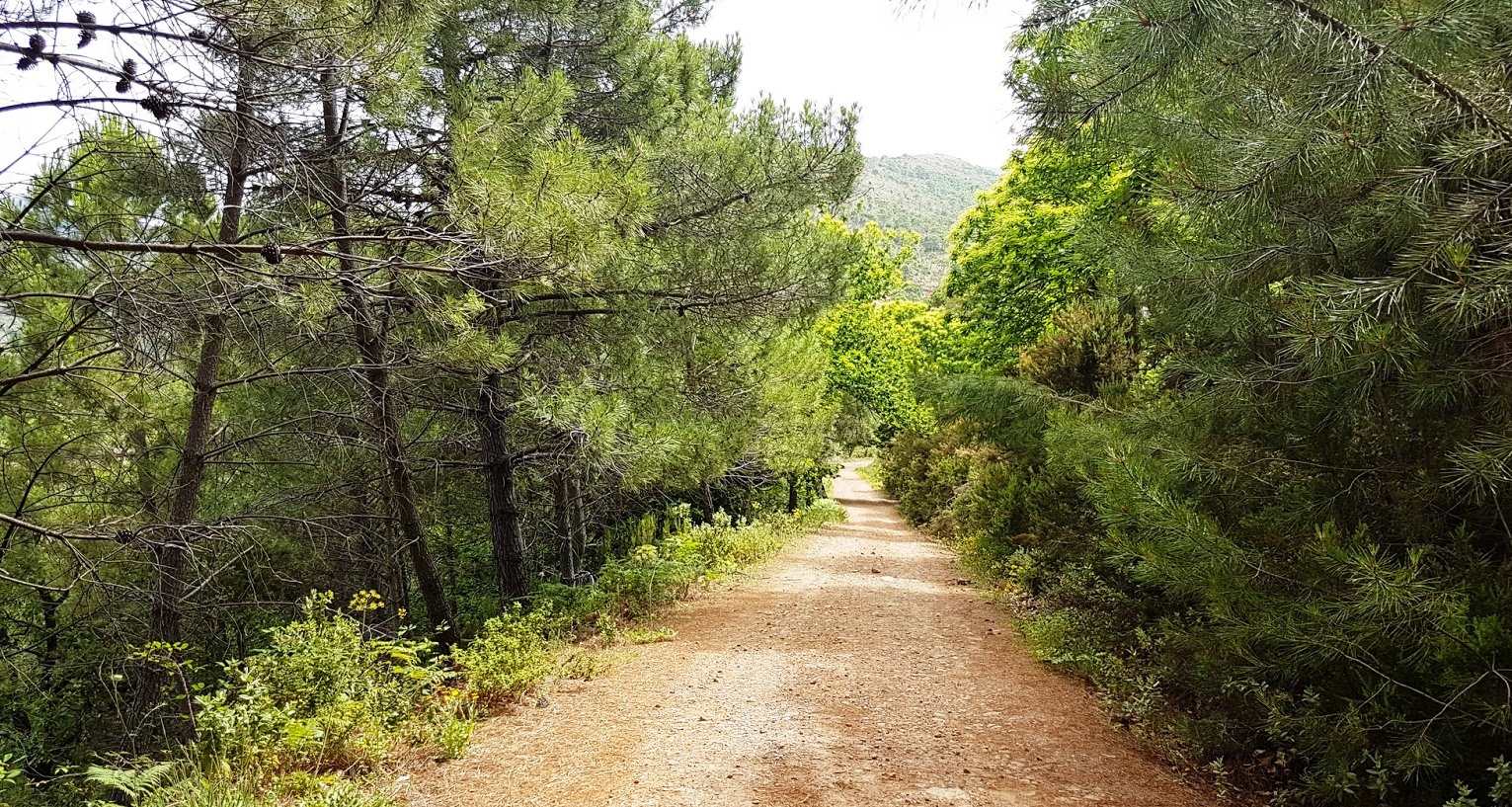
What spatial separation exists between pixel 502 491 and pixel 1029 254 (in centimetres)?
871

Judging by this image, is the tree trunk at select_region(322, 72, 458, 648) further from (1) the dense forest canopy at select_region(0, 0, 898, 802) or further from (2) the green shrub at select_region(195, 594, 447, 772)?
(2) the green shrub at select_region(195, 594, 447, 772)

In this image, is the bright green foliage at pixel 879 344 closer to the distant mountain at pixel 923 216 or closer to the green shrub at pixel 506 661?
the green shrub at pixel 506 661

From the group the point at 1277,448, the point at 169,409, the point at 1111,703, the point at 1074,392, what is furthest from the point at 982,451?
the point at 169,409

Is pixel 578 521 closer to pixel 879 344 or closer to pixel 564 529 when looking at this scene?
pixel 564 529

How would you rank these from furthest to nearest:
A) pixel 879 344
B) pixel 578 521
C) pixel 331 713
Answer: pixel 879 344 → pixel 578 521 → pixel 331 713

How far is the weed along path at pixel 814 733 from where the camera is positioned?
397 centimetres

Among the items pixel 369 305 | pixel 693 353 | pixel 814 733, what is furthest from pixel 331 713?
pixel 693 353

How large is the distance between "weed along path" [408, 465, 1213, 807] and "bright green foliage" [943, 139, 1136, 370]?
5736 millimetres

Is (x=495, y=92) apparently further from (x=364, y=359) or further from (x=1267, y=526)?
(x=1267, y=526)

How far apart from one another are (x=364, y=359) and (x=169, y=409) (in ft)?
17.3

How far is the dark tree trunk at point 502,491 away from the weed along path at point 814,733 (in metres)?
2.24

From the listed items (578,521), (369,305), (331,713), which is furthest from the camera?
(578,521)

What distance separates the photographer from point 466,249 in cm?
426

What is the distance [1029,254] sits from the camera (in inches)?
465
